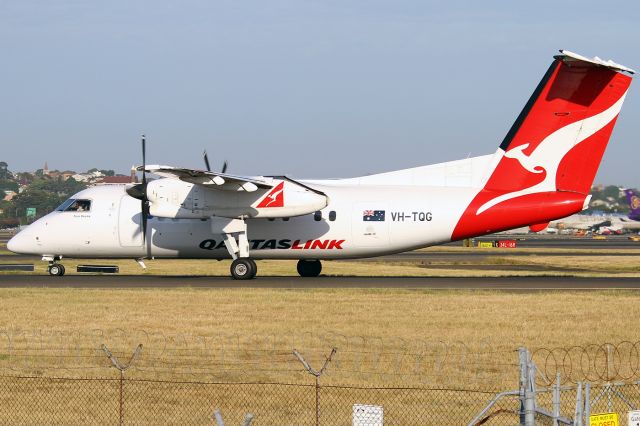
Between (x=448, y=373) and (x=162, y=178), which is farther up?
(x=162, y=178)

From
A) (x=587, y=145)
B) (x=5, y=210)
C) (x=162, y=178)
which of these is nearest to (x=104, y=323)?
(x=162, y=178)

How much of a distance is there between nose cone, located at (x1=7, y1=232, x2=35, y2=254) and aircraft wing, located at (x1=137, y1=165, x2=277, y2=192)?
7411 mm

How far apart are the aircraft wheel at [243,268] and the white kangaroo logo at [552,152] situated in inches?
369

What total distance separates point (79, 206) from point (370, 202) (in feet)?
41.3

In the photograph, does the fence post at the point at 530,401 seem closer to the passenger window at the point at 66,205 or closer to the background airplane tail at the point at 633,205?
the passenger window at the point at 66,205

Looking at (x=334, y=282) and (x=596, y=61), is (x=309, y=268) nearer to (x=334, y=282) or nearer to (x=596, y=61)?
(x=334, y=282)

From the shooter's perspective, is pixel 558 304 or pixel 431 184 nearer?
pixel 558 304

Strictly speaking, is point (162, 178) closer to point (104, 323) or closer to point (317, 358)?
point (104, 323)

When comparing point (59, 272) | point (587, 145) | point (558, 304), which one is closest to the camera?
point (558, 304)

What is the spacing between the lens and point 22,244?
40.1m

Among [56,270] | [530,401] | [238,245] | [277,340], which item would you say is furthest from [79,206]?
[530,401]

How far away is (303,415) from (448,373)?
4.43 meters

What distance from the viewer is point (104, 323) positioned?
2600 centimetres

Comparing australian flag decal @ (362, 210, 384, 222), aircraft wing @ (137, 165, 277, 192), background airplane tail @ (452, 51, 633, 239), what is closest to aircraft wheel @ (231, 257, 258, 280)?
aircraft wing @ (137, 165, 277, 192)
